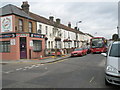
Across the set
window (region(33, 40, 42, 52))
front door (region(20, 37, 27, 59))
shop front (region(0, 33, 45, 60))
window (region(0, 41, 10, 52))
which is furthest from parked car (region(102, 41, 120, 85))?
window (region(0, 41, 10, 52))

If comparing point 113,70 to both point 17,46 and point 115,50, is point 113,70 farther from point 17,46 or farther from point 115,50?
point 17,46

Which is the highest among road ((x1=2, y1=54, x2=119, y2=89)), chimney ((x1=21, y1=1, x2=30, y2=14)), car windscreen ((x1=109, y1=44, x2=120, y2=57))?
chimney ((x1=21, y1=1, x2=30, y2=14))

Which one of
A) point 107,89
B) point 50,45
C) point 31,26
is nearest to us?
point 107,89

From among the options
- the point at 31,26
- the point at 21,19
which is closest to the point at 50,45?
the point at 31,26

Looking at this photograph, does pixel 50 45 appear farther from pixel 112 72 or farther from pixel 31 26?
pixel 112 72

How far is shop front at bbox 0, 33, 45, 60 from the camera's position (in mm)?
17328

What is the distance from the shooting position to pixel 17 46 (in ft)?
56.7

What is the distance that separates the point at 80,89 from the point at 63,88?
71 cm

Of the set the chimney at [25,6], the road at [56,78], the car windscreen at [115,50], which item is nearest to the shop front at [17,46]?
the chimney at [25,6]

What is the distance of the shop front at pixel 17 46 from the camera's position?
17.3 metres

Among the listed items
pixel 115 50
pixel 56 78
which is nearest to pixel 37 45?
pixel 56 78

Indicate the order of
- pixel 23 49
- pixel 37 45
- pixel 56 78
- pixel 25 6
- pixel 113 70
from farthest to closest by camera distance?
1. pixel 25 6
2. pixel 37 45
3. pixel 23 49
4. pixel 56 78
5. pixel 113 70

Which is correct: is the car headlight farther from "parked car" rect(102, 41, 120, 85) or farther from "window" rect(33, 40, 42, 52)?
"window" rect(33, 40, 42, 52)

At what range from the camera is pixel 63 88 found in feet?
17.2
